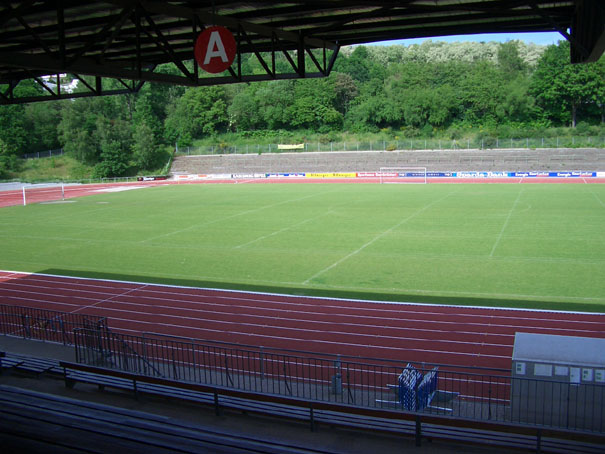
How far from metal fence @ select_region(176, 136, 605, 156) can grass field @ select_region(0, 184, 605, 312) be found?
20.1m

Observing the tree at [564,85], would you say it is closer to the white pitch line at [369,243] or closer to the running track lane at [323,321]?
the white pitch line at [369,243]

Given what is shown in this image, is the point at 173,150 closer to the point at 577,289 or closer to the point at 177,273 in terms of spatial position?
the point at 177,273

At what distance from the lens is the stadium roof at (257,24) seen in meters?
9.83

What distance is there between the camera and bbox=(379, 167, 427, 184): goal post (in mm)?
54375

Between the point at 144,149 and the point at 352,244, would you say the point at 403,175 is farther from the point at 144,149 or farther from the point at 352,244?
the point at 352,244

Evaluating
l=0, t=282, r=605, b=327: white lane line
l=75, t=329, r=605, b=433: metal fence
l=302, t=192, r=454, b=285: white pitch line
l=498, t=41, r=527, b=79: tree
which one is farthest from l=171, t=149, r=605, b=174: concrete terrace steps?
l=75, t=329, r=605, b=433: metal fence

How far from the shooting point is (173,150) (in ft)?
254

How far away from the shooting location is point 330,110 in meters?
82.6

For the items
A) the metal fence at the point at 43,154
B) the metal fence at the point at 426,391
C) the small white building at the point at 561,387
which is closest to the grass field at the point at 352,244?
the metal fence at the point at 426,391

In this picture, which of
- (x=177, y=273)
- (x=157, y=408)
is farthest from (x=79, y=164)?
(x=157, y=408)

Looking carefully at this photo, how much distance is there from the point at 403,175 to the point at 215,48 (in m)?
50.4

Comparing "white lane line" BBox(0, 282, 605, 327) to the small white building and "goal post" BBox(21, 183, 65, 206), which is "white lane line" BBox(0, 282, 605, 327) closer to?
the small white building

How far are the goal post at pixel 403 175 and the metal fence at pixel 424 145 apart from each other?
5.63 meters

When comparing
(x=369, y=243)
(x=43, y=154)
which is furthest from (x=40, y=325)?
(x=43, y=154)
